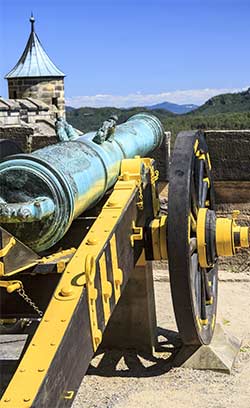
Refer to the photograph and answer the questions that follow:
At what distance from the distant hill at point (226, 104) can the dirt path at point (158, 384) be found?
194ft

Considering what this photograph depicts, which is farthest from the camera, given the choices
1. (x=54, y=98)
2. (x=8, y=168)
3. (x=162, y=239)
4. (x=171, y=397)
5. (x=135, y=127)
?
(x=54, y=98)

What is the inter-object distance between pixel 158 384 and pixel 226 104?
64.2 m

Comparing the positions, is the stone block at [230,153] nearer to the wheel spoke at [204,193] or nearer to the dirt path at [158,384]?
the dirt path at [158,384]

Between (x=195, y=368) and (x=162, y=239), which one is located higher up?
(x=162, y=239)

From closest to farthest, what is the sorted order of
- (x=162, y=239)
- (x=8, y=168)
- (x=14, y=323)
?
1. (x=8, y=168)
2. (x=14, y=323)
3. (x=162, y=239)

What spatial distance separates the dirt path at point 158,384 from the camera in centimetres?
355

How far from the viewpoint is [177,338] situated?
4.34 metres

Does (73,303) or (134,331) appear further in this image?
(134,331)

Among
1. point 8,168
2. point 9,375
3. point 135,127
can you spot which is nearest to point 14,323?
point 9,375

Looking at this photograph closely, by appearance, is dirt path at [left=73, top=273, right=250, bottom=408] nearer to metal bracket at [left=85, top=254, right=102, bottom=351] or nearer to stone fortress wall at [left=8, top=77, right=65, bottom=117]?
metal bracket at [left=85, top=254, right=102, bottom=351]

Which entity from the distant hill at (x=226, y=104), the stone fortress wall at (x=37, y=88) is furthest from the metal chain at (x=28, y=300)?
the distant hill at (x=226, y=104)

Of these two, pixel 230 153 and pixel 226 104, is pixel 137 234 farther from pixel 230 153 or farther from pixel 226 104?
pixel 226 104

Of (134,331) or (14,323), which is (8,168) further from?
(134,331)

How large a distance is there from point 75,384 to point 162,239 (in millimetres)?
1185
